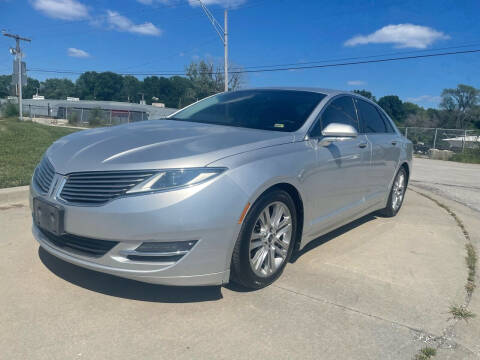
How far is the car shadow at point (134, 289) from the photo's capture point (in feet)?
9.45

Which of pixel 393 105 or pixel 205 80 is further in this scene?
pixel 393 105

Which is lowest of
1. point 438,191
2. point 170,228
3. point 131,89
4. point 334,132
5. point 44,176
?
point 438,191

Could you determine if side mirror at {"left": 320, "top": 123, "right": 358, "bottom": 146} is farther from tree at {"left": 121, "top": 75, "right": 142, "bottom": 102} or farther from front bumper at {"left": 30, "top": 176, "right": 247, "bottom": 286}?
tree at {"left": 121, "top": 75, "right": 142, "bottom": 102}

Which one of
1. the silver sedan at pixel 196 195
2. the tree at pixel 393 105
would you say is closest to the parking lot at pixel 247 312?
the silver sedan at pixel 196 195

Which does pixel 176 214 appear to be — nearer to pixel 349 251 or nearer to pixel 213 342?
pixel 213 342

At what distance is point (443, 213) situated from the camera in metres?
6.21

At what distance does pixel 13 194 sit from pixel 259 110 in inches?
137

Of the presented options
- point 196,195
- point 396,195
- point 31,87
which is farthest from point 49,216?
point 31,87

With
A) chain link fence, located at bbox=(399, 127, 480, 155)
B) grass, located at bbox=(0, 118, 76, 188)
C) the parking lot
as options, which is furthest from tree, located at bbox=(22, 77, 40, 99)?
the parking lot

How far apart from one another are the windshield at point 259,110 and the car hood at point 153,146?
11.3 inches

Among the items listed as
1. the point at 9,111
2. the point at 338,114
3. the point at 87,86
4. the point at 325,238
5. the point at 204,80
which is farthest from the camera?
the point at 87,86

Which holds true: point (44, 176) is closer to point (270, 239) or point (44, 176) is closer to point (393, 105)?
point (270, 239)

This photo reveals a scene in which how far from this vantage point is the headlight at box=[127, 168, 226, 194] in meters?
2.51

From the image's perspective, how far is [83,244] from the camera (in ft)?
8.73
